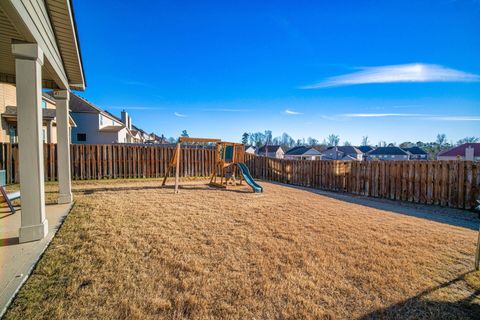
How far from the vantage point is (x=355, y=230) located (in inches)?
193

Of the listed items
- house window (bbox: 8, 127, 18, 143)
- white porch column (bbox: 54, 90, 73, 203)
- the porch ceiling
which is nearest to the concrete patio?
white porch column (bbox: 54, 90, 73, 203)

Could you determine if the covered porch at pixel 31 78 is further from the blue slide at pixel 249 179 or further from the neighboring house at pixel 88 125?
the neighboring house at pixel 88 125

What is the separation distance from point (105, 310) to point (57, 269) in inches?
46.0

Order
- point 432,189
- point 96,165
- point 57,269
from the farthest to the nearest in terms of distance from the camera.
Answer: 1. point 96,165
2. point 432,189
3. point 57,269

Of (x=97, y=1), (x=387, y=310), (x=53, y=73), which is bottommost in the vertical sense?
(x=387, y=310)

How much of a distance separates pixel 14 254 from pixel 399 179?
12.0m

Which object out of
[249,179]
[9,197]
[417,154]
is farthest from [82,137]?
[417,154]

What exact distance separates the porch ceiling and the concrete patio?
299cm

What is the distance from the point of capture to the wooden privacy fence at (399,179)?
8242 mm

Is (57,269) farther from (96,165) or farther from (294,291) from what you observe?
(96,165)

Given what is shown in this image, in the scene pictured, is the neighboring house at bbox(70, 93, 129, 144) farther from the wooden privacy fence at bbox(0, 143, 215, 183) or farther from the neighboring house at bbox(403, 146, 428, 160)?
the neighboring house at bbox(403, 146, 428, 160)

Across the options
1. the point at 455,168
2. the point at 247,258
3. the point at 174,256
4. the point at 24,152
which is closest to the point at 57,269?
the point at 174,256

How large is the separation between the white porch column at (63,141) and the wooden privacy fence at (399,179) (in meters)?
11.6

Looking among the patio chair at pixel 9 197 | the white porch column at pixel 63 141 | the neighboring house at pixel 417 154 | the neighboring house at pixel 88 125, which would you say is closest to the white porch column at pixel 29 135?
the patio chair at pixel 9 197
